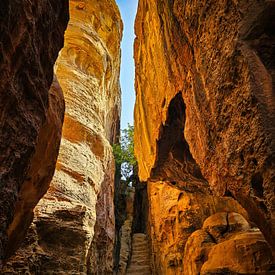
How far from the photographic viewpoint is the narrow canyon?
3182 millimetres

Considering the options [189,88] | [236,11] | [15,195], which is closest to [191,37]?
[189,88]

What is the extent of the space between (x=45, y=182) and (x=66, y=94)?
4.38 m

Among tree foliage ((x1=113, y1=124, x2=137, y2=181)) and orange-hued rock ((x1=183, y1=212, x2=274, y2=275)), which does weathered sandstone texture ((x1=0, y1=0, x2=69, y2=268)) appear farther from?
tree foliage ((x1=113, y1=124, x2=137, y2=181))

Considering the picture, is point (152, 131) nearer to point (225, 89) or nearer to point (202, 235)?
point (202, 235)

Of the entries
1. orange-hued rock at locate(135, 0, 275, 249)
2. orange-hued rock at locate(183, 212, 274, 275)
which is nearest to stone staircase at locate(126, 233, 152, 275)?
orange-hued rock at locate(183, 212, 274, 275)

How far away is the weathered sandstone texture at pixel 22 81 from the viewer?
8.65ft

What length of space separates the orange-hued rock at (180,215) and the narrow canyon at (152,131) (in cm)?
4

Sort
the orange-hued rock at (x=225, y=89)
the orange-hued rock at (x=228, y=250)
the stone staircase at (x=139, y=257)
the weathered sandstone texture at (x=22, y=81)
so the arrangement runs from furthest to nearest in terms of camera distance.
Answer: the stone staircase at (x=139, y=257), the orange-hued rock at (x=228, y=250), the orange-hued rock at (x=225, y=89), the weathered sandstone texture at (x=22, y=81)

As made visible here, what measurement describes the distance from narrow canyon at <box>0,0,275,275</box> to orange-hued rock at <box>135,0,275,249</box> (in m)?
0.02

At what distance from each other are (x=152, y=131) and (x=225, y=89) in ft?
16.3

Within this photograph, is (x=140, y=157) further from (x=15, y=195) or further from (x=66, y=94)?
(x=15, y=195)

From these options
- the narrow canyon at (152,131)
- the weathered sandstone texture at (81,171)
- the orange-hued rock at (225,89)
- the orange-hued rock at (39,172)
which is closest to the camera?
the narrow canyon at (152,131)

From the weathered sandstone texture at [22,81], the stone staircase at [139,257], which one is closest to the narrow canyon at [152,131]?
the weathered sandstone texture at [22,81]

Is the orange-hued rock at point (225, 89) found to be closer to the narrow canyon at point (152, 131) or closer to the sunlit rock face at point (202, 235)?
the narrow canyon at point (152, 131)
